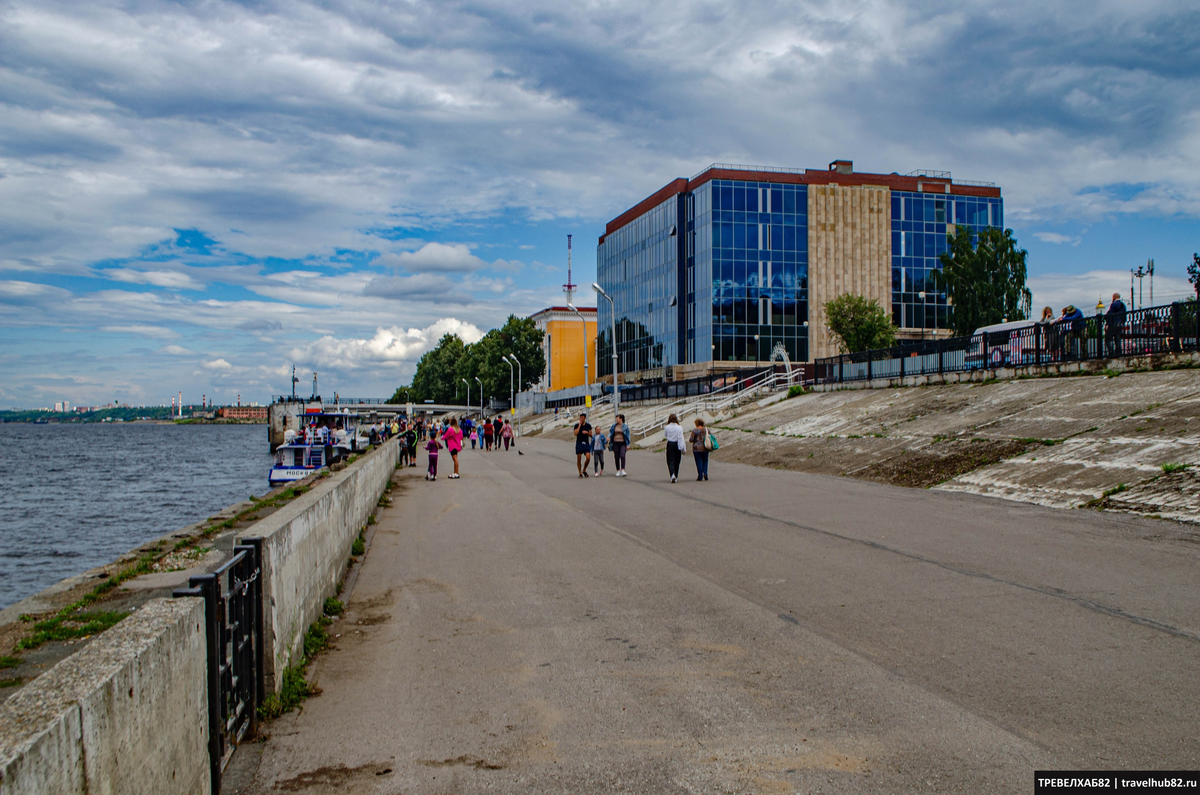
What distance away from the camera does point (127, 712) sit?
2.94 m

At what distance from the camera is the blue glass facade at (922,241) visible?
237 feet

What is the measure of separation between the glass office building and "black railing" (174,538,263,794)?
65.7 metres

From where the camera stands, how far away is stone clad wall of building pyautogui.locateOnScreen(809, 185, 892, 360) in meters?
70.3

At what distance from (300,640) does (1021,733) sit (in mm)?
4537

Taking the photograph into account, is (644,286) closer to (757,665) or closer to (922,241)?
(922,241)

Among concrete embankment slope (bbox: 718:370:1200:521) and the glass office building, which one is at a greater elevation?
the glass office building

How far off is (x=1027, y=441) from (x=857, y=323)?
43.0 m

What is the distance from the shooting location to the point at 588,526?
43.0ft

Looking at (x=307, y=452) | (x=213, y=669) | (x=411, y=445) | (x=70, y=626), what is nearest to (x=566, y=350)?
(x=307, y=452)

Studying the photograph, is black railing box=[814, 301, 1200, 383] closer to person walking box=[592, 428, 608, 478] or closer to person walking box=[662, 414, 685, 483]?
person walking box=[662, 414, 685, 483]

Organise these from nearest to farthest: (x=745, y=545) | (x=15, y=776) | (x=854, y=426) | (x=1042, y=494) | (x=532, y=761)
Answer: (x=15, y=776)
(x=532, y=761)
(x=745, y=545)
(x=1042, y=494)
(x=854, y=426)

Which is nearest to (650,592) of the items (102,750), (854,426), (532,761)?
(532,761)

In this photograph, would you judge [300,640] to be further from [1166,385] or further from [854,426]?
[854,426]

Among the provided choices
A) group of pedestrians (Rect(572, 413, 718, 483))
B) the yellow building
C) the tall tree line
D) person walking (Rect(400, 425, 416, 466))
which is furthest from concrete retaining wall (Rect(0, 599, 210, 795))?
the yellow building
